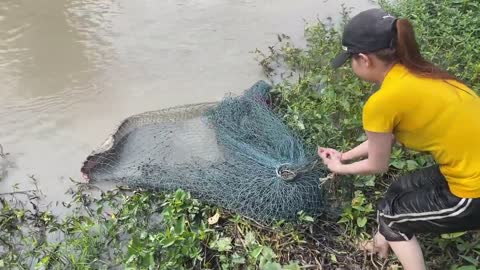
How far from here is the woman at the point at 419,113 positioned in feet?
6.72

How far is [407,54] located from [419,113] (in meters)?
0.24

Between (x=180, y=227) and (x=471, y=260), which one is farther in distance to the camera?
(x=180, y=227)

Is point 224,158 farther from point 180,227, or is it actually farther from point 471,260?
point 471,260

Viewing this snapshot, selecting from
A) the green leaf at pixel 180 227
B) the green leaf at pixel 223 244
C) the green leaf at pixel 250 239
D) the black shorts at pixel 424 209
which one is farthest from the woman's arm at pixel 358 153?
the green leaf at pixel 180 227

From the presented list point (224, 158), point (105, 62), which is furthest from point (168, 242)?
point (105, 62)

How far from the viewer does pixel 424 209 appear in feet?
7.59

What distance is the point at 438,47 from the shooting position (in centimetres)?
442

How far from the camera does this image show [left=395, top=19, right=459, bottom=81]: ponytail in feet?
6.63

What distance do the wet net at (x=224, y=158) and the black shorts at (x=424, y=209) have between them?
591 millimetres

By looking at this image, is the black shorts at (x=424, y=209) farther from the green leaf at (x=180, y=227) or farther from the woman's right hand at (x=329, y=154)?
the green leaf at (x=180, y=227)

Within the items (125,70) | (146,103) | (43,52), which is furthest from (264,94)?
(43,52)

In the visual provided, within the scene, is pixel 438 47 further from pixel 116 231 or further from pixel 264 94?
pixel 116 231

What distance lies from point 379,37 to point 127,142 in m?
2.21

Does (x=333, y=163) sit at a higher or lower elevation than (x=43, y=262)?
higher
